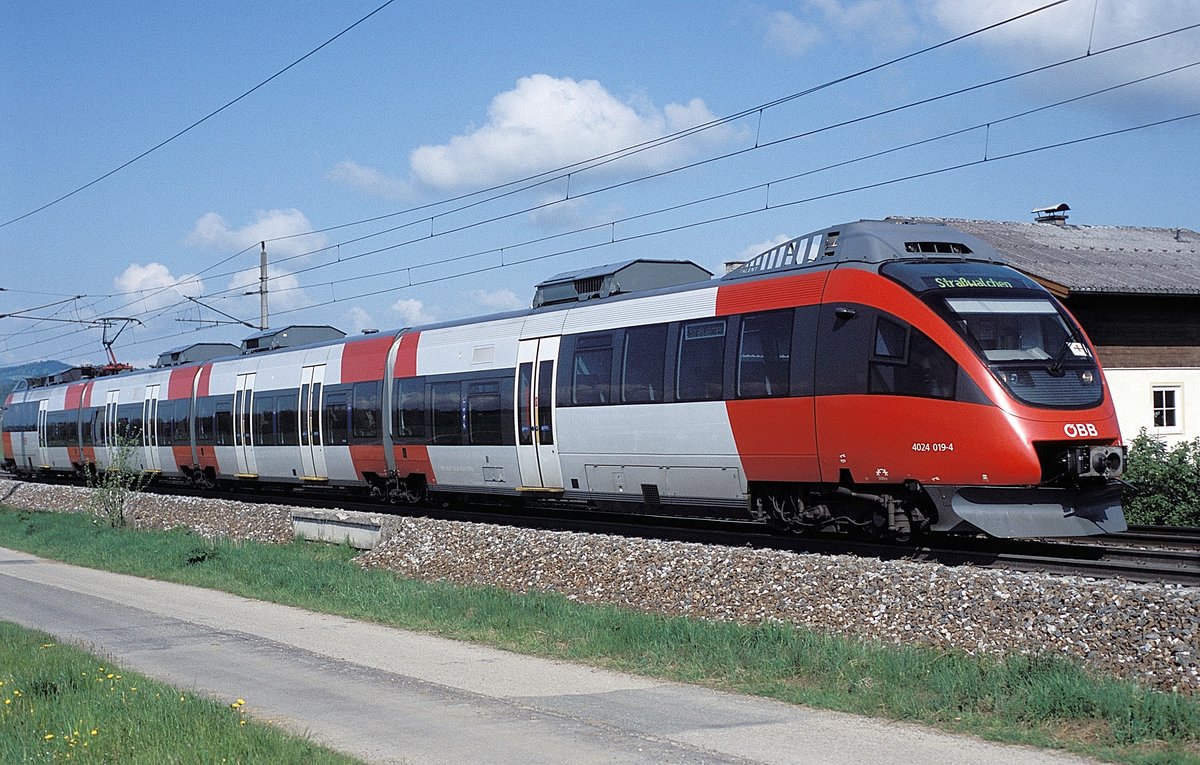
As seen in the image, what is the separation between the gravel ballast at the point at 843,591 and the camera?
388 inches

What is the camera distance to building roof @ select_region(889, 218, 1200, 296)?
28812 mm

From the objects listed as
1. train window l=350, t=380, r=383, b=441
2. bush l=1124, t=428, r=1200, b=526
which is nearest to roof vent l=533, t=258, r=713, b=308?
train window l=350, t=380, r=383, b=441

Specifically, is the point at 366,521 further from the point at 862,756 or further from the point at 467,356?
the point at 862,756

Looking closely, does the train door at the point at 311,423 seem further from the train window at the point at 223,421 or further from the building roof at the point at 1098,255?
the building roof at the point at 1098,255

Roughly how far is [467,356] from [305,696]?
515 inches

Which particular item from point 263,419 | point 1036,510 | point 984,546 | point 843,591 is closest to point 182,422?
point 263,419

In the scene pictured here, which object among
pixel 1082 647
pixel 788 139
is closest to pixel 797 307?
pixel 788 139

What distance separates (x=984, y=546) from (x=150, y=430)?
29.1 m

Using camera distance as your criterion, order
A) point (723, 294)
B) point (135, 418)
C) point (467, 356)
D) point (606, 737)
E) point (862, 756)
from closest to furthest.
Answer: point (862, 756) → point (606, 737) → point (723, 294) → point (467, 356) → point (135, 418)

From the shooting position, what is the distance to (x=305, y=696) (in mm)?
9945

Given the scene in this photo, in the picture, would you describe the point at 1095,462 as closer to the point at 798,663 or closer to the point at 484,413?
the point at 798,663

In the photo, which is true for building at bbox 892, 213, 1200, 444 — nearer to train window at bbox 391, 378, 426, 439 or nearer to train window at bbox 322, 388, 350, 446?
A: train window at bbox 391, 378, 426, 439

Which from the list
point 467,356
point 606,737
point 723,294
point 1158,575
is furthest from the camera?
point 467,356

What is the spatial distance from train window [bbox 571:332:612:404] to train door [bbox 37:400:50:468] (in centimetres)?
3416
